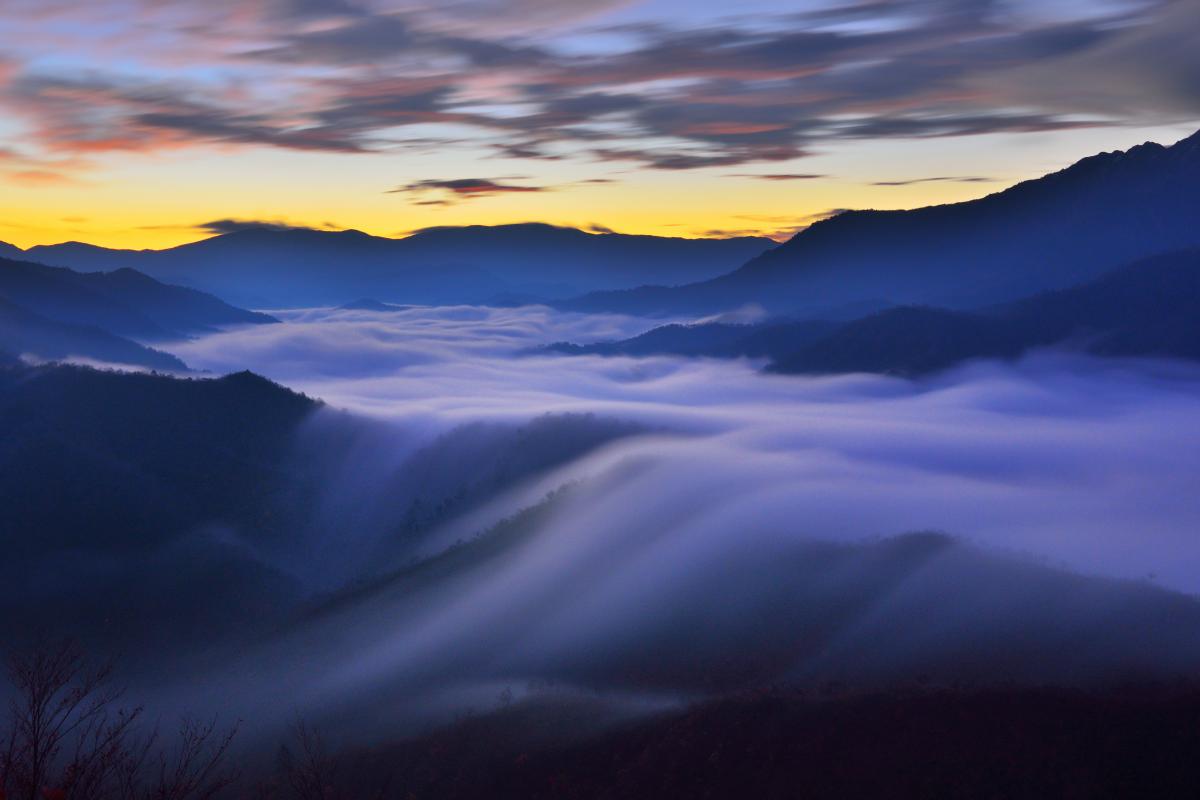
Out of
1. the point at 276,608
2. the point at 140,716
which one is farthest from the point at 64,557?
the point at 140,716

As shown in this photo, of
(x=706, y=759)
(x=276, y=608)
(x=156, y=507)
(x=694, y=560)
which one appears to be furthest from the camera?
(x=156, y=507)

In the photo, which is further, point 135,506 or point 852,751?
point 135,506

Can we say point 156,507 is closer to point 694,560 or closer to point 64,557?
point 64,557

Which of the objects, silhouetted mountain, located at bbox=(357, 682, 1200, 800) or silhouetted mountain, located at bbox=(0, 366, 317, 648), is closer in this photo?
silhouetted mountain, located at bbox=(357, 682, 1200, 800)

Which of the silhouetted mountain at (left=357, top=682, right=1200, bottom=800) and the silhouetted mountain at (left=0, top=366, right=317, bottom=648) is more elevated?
the silhouetted mountain at (left=0, top=366, right=317, bottom=648)

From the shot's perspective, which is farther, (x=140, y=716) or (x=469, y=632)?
(x=469, y=632)

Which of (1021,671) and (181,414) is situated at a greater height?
(181,414)

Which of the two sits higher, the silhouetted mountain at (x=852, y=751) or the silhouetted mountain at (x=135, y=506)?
the silhouetted mountain at (x=135, y=506)

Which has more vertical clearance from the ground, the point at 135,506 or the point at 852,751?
the point at 135,506

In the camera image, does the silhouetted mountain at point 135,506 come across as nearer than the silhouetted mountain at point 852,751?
No

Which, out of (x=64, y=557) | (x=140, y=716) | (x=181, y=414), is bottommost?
(x=140, y=716)

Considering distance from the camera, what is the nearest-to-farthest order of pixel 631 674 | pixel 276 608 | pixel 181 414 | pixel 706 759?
1. pixel 706 759
2. pixel 631 674
3. pixel 276 608
4. pixel 181 414
